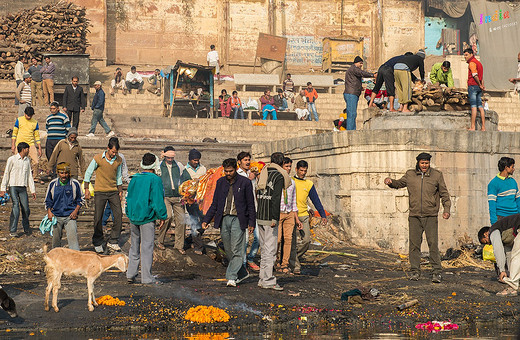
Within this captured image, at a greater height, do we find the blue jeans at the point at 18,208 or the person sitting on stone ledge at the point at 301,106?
the person sitting on stone ledge at the point at 301,106

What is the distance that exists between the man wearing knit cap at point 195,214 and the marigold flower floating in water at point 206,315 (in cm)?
327

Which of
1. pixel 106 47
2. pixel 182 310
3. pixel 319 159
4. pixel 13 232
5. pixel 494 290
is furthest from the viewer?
pixel 106 47

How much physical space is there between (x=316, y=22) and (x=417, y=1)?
518 cm

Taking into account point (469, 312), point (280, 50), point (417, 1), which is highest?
point (417, 1)

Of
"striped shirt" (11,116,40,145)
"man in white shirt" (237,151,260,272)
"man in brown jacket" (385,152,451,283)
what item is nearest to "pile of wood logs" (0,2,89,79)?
"striped shirt" (11,116,40,145)

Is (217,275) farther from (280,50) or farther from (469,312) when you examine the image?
(280,50)

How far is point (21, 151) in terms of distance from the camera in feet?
43.0

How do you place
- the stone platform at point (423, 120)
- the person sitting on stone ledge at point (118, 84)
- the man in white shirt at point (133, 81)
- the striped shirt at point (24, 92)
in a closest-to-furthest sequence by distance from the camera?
the stone platform at point (423, 120) → the striped shirt at point (24, 92) → the person sitting on stone ledge at point (118, 84) → the man in white shirt at point (133, 81)

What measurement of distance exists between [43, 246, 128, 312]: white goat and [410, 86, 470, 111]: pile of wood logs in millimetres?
7292

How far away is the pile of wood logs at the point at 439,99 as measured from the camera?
14750 millimetres

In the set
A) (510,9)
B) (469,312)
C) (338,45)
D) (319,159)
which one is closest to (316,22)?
(338,45)

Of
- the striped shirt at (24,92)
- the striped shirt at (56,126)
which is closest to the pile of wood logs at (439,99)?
the striped shirt at (56,126)

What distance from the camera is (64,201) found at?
11008mm

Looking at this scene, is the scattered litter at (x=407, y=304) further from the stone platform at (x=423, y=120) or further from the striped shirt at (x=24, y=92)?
the striped shirt at (x=24, y=92)
